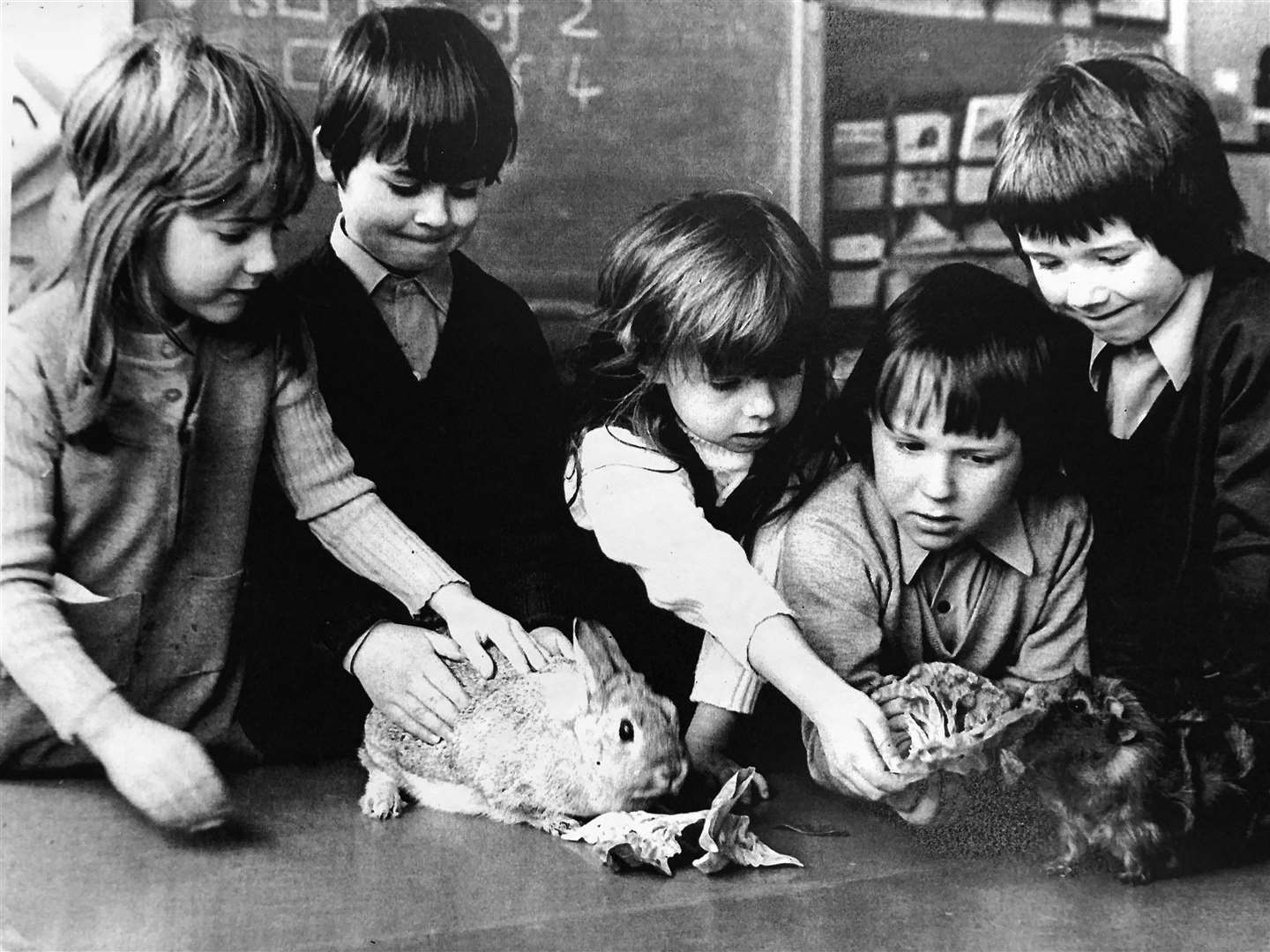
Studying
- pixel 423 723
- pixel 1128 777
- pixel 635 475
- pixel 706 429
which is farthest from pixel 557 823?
pixel 1128 777

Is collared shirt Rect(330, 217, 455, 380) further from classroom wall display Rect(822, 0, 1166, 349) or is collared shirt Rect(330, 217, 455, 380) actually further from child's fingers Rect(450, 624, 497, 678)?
classroom wall display Rect(822, 0, 1166, 349)

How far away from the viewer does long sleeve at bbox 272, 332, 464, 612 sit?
208 centimetres

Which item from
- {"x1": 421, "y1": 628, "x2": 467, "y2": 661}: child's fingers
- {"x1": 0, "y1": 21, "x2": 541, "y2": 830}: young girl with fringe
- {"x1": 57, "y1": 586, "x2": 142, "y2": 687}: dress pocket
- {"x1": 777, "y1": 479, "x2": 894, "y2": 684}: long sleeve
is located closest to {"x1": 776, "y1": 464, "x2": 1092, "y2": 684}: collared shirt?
{"x1": 777, "y1": 479, "x2": 894, "y2": 684}: long sleeve

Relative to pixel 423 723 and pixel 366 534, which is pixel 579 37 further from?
pixel 423 723

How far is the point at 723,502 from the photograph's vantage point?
85.8 inches

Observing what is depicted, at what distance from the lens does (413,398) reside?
2.11 metres

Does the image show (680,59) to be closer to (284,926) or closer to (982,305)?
(982,305)

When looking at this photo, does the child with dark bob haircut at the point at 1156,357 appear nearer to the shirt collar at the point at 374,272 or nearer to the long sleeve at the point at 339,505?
the shirt collar at the point at 374,272

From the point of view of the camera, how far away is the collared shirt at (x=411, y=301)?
2098 millimetres

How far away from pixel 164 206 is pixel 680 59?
867 mm

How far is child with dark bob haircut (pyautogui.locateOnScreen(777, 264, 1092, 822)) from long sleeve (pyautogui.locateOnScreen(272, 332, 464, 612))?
607mm

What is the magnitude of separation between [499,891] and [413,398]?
31.0 inches

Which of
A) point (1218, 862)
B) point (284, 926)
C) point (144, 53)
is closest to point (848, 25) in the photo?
point (144, 53)

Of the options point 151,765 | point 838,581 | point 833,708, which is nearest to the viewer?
point 151,765
